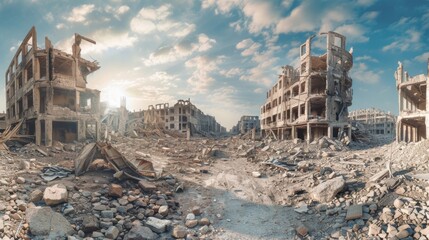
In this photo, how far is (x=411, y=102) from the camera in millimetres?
20641

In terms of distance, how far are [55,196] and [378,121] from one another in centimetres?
6126

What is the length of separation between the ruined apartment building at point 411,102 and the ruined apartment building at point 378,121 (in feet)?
91.8

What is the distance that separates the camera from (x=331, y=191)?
777 centimetres

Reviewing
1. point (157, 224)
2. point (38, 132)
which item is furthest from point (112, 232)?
point (38, 132)

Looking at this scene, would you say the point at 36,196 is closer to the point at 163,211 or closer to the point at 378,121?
the point at 163,211

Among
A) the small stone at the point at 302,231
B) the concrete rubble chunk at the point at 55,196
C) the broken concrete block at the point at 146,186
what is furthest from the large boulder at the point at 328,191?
the concrete rubble chunk at the point at 55,196

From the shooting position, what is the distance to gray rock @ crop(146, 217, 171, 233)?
244 inches

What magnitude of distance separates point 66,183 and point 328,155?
1513 cm

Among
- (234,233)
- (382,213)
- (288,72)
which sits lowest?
(234,233)

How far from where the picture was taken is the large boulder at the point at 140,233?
5691mm

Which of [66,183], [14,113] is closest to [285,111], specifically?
[66,183]

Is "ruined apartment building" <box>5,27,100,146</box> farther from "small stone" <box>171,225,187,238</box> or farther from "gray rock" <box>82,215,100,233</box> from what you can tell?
"small stone" <box>171,225,187,238</box>

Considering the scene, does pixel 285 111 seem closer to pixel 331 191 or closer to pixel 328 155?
pixel 328 155

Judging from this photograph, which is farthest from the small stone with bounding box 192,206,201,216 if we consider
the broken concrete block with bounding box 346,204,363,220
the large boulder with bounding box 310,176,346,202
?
the broken concrete block with bounding box 346,204,363,220
